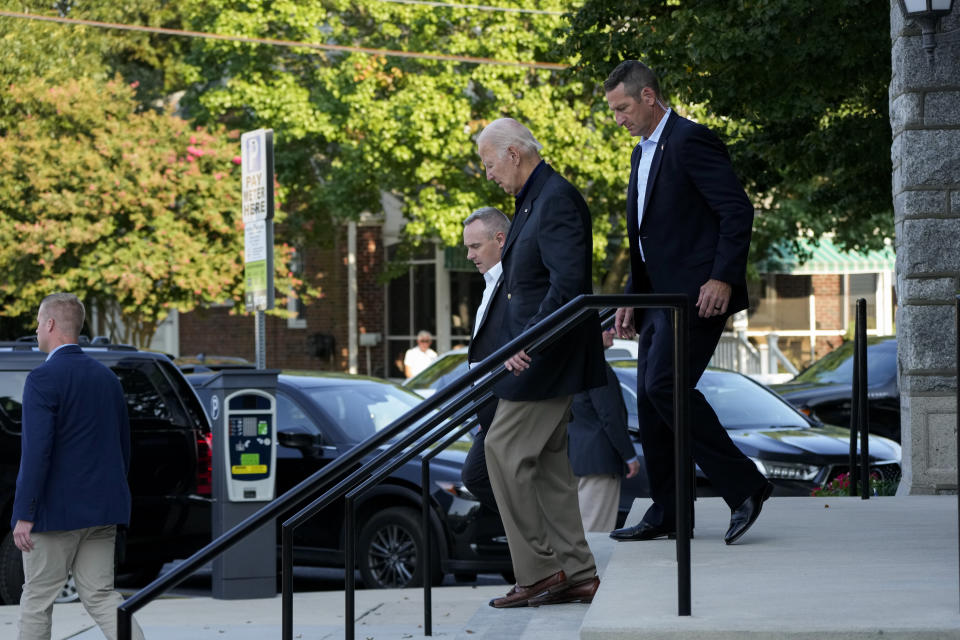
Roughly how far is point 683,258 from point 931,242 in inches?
131

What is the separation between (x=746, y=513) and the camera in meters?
5.53

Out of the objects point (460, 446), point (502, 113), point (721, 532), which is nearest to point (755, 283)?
point (502, 113)

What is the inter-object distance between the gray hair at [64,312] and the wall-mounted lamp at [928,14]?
4.81 meters

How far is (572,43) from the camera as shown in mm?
13992

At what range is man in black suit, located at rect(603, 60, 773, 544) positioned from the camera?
5.32 meters

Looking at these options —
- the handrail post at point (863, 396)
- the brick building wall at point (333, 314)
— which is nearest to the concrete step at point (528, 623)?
the handrail post at point (863, 396)

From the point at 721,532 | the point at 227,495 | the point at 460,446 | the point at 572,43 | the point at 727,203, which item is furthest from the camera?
the point at 572,43

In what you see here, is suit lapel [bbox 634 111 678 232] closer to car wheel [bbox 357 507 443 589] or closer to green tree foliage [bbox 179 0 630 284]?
car wheel [bbox 357 507 443 589]

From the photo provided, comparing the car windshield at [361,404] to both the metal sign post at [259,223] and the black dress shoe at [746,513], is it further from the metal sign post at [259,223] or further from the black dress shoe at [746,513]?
the black dress shoe at [746,513]

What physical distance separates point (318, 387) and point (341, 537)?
130 centimetres

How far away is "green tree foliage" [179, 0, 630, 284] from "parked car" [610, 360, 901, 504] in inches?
450

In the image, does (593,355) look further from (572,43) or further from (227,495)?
(572,43)

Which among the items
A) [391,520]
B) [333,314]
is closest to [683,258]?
[391,520]

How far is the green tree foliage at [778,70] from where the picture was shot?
1252cm
